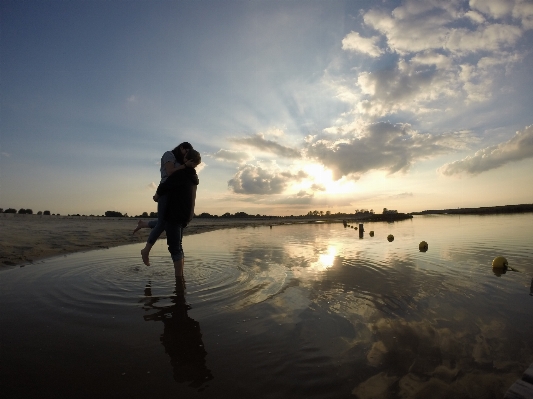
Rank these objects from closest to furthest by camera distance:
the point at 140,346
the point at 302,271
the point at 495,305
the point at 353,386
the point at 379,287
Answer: the point at 353,386 < the point at 140,346 < the point at 495,305 < the point at 379,287 < the point at 302,271

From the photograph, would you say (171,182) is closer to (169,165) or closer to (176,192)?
(176,192)

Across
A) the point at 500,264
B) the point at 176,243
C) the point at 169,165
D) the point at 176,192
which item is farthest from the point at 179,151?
the point at 500,264

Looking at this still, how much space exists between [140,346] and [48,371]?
2.87 ft

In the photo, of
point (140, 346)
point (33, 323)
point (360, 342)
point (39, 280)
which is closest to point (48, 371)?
point (140, 346)

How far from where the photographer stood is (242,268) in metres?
8.07

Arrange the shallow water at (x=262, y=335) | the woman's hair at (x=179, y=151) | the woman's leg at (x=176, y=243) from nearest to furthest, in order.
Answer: the shallow water at (x=262, y=335)
the woman's leg at (x=176, y=243)
the woman's hair at (x=179, y=151)

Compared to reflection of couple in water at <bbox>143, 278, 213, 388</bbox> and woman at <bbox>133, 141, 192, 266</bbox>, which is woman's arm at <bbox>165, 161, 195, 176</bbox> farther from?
reflection of couple in water at <bbox>143, 278, 213, 388</bbox>

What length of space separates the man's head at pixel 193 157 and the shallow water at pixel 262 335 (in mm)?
2775

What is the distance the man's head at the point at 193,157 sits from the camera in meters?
6.16

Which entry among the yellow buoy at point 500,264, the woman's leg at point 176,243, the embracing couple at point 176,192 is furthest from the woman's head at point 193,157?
the yellow buoy at point 500,264

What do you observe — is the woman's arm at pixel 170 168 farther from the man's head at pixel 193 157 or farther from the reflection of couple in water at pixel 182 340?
the reflection of couple in water at pixel 182 340

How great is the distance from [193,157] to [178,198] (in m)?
0.98

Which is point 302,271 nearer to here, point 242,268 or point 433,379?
point 242,268

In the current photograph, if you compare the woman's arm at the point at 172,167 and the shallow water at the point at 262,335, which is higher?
the woman's arm at the point at 172,167
